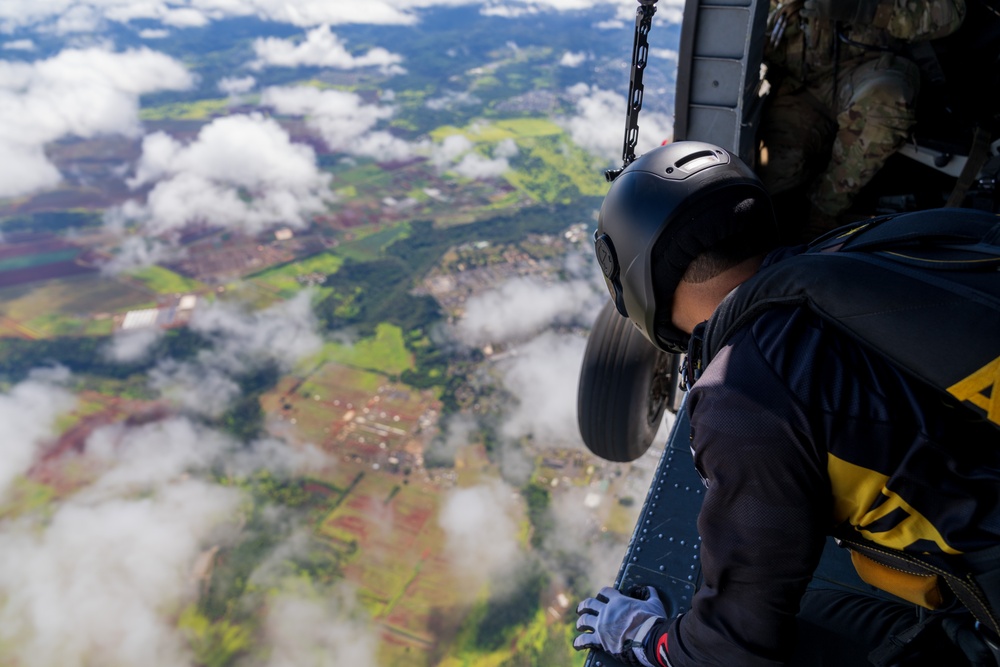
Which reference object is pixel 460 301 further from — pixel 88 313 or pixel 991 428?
pixel 991 428

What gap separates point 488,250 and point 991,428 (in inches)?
1737

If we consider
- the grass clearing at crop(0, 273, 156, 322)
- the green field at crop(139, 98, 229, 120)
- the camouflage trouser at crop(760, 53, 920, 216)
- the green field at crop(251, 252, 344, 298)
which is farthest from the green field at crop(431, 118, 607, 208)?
the camouflage trouser at crop(760, 53, 920, 216)

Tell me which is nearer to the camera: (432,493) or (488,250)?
(432,493)

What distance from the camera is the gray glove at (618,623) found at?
2.06 m

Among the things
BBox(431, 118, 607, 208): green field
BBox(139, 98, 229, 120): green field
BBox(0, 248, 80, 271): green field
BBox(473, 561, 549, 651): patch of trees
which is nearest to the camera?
BBox(473, 561, 549, 651): patch of trees

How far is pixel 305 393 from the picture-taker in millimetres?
31953

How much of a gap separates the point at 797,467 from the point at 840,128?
11.8 ft

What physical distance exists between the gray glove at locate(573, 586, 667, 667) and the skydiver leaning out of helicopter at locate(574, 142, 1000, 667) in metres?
0.52

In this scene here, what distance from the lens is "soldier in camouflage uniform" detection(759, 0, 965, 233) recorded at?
11.6 ft

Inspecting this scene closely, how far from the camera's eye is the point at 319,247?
4716cm

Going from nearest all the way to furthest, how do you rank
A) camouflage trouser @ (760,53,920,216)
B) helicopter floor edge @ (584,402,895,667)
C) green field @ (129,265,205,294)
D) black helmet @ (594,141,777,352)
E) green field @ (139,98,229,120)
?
black helmet @ (594,141,777,352)
helicopter floor edge @ (584,402,895,667)
camouflage trouser @ (760,53,920,216)
green field @ (129,265,205,294)
green field @ (139,98,229,120)

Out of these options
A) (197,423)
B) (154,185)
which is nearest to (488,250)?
(197,423)

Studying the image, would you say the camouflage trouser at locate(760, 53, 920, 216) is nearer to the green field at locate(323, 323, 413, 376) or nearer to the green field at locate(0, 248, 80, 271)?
the green field at locate(323, 323, 413, 376)

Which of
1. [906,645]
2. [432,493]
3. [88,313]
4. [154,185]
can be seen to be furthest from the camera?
[154,185]
